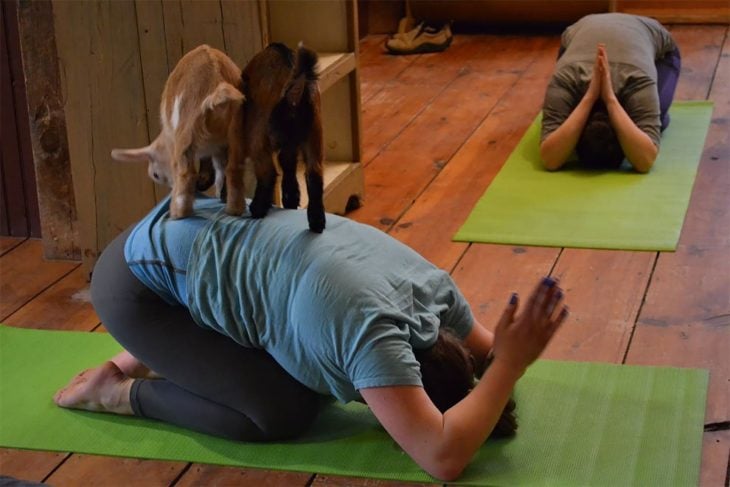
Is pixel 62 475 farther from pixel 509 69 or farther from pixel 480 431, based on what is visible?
pixel 509 69

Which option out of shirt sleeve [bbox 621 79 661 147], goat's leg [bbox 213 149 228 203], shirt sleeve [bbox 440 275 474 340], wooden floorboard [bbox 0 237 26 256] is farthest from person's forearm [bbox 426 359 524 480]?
shirt sleeve [bbox 621 79 661 147]

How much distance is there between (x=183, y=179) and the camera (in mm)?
2238

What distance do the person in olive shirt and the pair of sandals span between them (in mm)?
1767

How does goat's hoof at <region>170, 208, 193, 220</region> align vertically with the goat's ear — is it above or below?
below

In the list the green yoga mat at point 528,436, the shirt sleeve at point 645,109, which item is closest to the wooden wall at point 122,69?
the green yoga mat at point 528,436

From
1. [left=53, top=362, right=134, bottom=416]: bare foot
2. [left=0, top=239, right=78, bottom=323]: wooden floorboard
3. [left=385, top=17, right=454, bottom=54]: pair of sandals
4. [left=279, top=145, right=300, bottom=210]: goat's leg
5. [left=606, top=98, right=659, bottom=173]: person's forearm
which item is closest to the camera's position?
[left=279, top=145, right=300, bottom=210]: goat's leg

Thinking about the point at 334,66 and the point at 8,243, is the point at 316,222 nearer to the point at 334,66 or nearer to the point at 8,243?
the point at 334,66

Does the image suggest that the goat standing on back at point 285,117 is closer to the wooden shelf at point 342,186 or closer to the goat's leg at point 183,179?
the goat's leg at point 183,179

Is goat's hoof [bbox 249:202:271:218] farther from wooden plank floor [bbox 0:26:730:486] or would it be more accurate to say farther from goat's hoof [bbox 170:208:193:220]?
wooden plank floor [bbox 0:26:730:486]

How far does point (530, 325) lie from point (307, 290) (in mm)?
420

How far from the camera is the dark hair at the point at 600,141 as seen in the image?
3.91 meters

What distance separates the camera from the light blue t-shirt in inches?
81.0

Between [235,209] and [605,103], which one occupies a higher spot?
[235,209]

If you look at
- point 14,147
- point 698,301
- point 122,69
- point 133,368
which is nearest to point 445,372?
point 133,368
